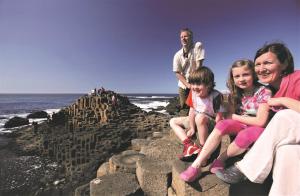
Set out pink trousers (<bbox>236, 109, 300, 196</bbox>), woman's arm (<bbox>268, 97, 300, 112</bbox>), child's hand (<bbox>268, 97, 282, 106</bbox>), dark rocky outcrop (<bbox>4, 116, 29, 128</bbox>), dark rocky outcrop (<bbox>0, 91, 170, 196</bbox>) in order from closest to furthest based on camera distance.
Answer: pink trousers (<bbox>236, 109, 300, 196</bbox>), woman's arm (<bbox>268, 97, 300, 112</bbox>), child's hand (<bbox>268, 97, 282, 106</bbox>), dark rocky outcrop (<bbox>0, 91, 170, 196</bbox>), dark rocky outcrop (<bbox>4, 116, 29, 128</bbox>)

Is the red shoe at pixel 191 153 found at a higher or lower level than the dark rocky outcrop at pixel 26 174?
higher

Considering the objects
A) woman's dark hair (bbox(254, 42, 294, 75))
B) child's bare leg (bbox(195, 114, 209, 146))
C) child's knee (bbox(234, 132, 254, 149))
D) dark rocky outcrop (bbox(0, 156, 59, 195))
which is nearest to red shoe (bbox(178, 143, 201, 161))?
child's bare leg (bbox(195, 114, 209, 146))

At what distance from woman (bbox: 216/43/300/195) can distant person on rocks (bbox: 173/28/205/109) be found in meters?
2.17

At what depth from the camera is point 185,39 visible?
452cm

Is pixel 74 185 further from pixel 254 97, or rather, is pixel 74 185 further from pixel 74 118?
pixel 74 118

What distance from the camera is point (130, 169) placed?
3666 mm

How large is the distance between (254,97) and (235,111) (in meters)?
0.29

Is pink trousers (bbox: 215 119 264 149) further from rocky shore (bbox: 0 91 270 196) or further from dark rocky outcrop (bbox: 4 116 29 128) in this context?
dark rocky outcrop (bbox: 4 116 29 128)

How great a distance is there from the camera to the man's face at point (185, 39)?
14.8 feet

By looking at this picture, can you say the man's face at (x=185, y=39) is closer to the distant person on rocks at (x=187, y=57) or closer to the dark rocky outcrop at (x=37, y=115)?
the distant person on rocks at (x=187, y=57)

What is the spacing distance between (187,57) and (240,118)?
2461 millimetres

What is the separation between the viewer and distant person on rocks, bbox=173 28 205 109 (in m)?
4.51

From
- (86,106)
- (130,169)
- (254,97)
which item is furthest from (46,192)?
(86,106)

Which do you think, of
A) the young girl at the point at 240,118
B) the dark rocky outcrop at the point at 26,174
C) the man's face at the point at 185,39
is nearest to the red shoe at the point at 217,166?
the young girl at the point at 240,118
